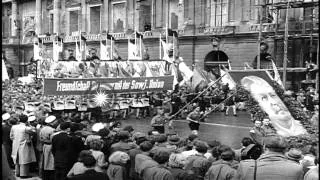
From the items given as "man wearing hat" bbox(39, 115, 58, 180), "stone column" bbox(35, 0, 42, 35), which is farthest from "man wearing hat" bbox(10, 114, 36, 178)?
"stone column" bbox(35, 0, 42, 35)

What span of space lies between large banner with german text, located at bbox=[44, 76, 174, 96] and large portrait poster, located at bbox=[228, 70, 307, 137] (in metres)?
12.6

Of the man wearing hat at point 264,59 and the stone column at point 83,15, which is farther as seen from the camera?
the stone column at point 83,15

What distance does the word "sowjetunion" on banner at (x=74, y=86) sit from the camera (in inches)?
830

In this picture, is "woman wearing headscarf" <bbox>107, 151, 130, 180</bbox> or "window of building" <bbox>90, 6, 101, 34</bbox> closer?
"woman wearing headscarf" <bbox>107, 151, 130, 180</bbox>

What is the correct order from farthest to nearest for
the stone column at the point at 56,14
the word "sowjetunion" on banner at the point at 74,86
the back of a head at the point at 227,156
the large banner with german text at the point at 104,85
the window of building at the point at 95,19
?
the stone column at the point at 56,14, the window of building at the point at 95,19, the word "sowjetunion" on banner at the point at 74,86, the large banner with german text at the point at 104,85, the back of a head at the point at 227,156

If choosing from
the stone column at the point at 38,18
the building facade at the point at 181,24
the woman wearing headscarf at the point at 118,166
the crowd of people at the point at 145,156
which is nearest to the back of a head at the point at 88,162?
the crowd of people at the point at 145,156

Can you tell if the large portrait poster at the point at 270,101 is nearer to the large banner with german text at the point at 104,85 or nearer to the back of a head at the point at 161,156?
the back of a head at the point at 161,156

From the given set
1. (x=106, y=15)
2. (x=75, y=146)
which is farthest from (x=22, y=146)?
(x=106, y=15)

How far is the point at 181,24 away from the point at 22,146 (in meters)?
33.0

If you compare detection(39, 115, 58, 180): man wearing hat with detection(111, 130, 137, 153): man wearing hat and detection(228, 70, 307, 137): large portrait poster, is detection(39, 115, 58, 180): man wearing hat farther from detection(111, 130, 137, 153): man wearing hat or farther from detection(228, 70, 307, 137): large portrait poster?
detection(228, 70, 307, 137): large portrait poster

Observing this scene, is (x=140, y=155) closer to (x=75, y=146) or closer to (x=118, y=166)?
(x=118, y=166)

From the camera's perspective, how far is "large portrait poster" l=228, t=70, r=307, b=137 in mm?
9367

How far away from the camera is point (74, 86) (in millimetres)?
21562

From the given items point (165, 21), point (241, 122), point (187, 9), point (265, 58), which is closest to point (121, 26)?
point (165, 21)
